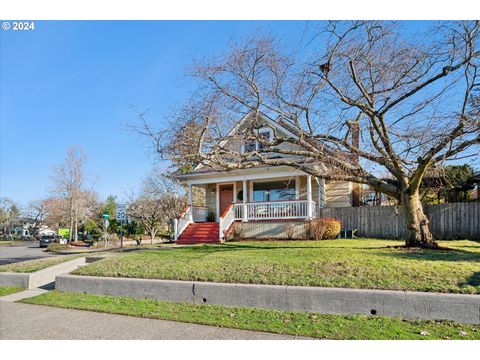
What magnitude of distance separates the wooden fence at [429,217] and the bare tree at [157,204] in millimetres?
14914

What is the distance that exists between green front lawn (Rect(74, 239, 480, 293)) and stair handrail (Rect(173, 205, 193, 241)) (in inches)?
268

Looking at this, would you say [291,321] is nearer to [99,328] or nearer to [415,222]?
[99,328]

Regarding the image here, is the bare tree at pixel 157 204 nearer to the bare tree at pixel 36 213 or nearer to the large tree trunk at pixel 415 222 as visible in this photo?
the large tree trunk at pixel 415 222

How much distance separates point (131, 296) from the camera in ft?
24.6

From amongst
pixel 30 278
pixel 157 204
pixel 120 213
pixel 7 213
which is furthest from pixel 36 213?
pixel 30 278

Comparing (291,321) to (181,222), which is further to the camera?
(181,222)

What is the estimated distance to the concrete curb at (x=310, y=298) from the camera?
5246 mm

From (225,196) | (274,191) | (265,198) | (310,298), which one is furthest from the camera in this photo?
(225,196)

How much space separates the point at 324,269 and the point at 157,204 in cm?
2350

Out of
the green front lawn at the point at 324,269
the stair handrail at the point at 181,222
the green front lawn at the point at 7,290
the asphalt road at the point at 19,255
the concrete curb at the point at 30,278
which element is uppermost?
the stair handrail at the point at 181,222

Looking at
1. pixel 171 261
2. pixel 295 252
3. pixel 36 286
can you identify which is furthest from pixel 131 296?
pixel 295 252

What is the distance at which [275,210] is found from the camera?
54.2 ft

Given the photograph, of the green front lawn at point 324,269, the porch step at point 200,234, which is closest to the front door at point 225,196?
the porch step at point 200,234

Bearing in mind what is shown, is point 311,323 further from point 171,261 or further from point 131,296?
point 171,261
